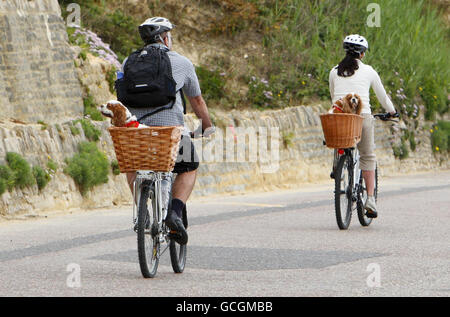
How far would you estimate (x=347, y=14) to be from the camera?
24.4 metres

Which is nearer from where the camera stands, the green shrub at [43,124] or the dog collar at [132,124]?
the dog collar at [132,124]

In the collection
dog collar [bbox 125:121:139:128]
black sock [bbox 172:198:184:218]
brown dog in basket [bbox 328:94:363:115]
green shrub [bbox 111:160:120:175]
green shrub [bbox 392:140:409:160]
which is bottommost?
green shrub [bbox 392:140:409:160]

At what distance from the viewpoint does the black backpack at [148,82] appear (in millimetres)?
7250

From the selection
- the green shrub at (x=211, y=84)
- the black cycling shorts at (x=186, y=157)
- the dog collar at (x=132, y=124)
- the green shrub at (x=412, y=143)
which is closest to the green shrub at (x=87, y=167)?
the black cycling shorts at (x=186, y=157)

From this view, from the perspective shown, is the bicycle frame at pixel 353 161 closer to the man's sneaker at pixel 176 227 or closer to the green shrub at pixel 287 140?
the man's sneaker at pixel 176 227

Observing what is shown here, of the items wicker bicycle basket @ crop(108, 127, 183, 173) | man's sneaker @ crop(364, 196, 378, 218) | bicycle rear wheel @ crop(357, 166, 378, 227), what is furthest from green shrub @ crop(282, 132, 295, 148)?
wicker bicycle basket @ crop(108, 127, 183, 173)

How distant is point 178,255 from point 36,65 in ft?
26.1

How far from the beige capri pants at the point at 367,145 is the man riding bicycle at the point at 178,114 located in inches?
146

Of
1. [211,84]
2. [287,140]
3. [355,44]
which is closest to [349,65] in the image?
[355,44]

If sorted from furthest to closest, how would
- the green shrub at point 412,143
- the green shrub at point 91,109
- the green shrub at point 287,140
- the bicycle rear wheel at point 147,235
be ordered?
1. the green shrub at point 412,143
2. the green shrub at point 287,140
3. the green shrub at point 91,109
4. the bicycle rear wheel at point 147,235

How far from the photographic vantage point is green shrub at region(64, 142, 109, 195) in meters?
13.5

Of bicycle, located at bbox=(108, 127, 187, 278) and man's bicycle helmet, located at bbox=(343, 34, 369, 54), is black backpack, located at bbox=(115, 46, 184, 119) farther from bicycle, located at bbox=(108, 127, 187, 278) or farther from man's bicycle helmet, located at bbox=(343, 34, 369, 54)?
man's bicycle helmet, located at bbox=(343, 34, 369, 54)

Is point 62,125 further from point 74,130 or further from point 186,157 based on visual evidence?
point 186,157

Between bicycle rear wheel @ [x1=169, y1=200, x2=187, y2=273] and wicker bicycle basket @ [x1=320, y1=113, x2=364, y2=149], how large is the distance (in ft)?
9.91
